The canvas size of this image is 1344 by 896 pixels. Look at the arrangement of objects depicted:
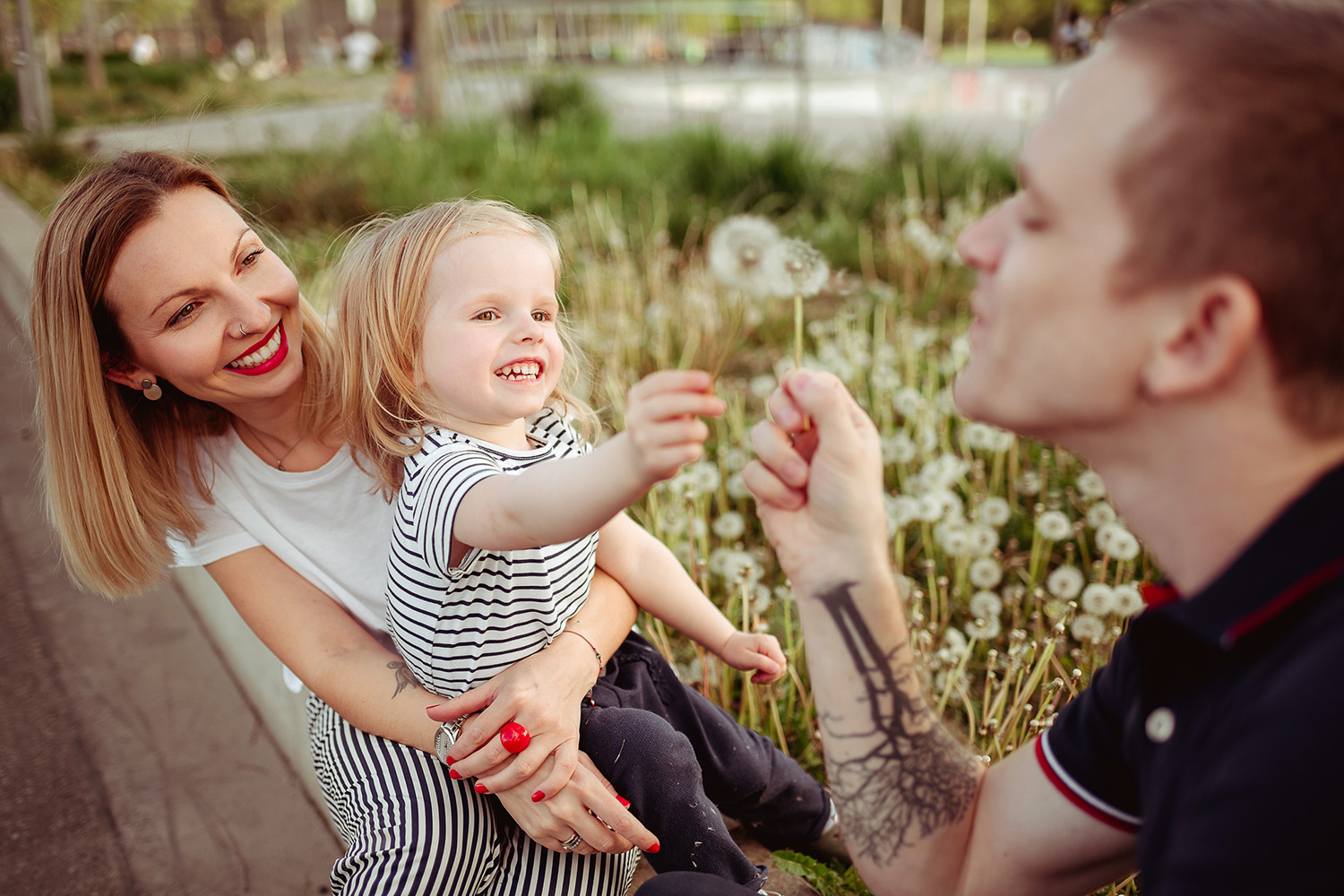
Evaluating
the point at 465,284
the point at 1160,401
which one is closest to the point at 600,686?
the point at 465,284

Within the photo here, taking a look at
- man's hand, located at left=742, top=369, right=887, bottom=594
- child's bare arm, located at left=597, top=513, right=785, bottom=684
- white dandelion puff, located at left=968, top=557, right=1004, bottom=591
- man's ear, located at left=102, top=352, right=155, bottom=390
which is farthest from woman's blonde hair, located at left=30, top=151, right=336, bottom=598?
white dandelion puff, located at left=968, top=557, right=1004, bottom=591

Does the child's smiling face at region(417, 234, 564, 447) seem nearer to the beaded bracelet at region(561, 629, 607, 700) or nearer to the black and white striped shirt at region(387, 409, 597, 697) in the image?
the black and white striped shirt at region(387, 409, 597, 697)

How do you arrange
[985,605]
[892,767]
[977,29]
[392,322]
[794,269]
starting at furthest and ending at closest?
[977,29]
[985,605]
[392,322]
[794,269]
[892,767]

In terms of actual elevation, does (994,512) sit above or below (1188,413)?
below

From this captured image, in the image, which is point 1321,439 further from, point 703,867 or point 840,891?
point 840,891

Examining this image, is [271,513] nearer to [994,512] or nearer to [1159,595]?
[1159,595]

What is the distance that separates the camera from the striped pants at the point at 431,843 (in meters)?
1.74

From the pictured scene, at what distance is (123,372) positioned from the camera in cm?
190

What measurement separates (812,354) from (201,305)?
3.27 meters

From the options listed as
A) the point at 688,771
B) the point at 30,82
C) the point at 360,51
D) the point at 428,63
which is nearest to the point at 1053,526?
the point at 688,771

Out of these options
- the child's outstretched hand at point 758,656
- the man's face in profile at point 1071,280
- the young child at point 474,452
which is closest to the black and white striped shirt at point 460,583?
the young child at point 474,452

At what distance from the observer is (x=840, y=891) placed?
6.68 feet

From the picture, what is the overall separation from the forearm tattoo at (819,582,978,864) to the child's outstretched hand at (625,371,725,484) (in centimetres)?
33

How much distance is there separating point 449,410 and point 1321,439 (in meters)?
1.32
